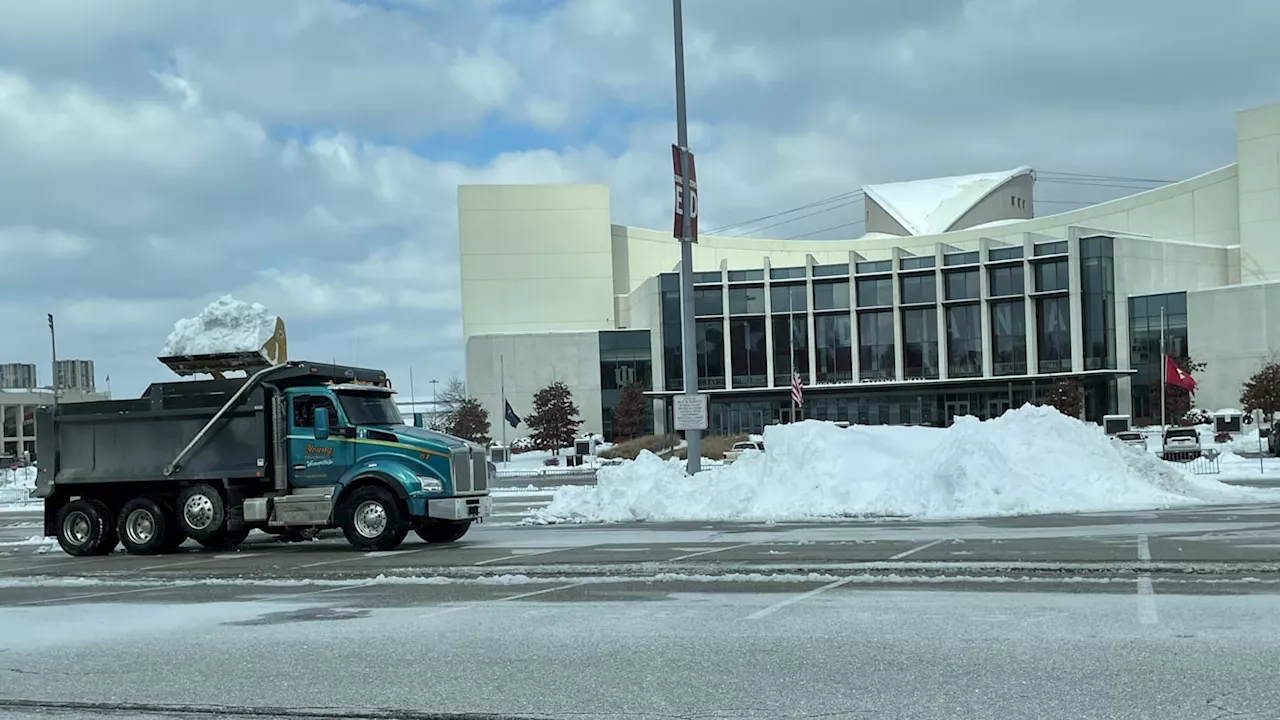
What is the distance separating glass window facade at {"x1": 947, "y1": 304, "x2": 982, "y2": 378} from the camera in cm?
8775

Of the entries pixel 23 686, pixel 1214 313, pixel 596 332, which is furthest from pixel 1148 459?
pixel 596 332

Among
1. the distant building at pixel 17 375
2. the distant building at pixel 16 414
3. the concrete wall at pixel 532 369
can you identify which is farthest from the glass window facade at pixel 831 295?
the distant building at pixel 17 375

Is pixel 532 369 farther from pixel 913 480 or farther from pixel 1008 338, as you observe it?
pixel 913 480

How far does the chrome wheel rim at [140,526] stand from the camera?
19.8 meters

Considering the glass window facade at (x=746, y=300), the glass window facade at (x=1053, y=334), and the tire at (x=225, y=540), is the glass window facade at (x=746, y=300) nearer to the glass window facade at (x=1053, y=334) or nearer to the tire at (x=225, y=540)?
the glass window facade at (x=1053, y=334)

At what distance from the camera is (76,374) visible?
146m

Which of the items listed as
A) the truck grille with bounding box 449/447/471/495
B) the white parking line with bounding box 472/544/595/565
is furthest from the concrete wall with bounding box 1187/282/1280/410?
the white parking line with bounding box 472/544/595/565

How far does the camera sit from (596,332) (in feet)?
330

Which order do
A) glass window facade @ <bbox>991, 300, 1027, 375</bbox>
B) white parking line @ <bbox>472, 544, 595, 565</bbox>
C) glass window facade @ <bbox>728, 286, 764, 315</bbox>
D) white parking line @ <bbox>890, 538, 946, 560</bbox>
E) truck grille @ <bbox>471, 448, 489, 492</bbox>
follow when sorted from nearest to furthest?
white parking line @ <bbox>890, 538, 946, 560</bbox> < white parking line @ <bbox>472, 544, 595, 565</bbox> < truck grille @ <bbox>471, 448, 489, 492</bbox> < glass window facade @ <bbox>991, 300, 1027, 375</bbox> < glass window facade @ <bbox>728, 286, 764, 315</bbox>

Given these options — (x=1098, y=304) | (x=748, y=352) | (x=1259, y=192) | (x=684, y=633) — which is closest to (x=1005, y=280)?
(x=1098, y=304)

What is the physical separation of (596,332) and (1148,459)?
254 feet

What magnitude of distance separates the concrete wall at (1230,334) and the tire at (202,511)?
255 feet

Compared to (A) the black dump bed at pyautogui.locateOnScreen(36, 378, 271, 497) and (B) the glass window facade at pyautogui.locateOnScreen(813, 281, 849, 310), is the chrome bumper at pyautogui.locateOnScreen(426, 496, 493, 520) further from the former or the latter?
(B) the glass window facade at pyautogui.locateOnScreen(813, 281, 849, 310)

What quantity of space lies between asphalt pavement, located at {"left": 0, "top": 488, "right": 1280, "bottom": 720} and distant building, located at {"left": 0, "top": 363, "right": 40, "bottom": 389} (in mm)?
172938
